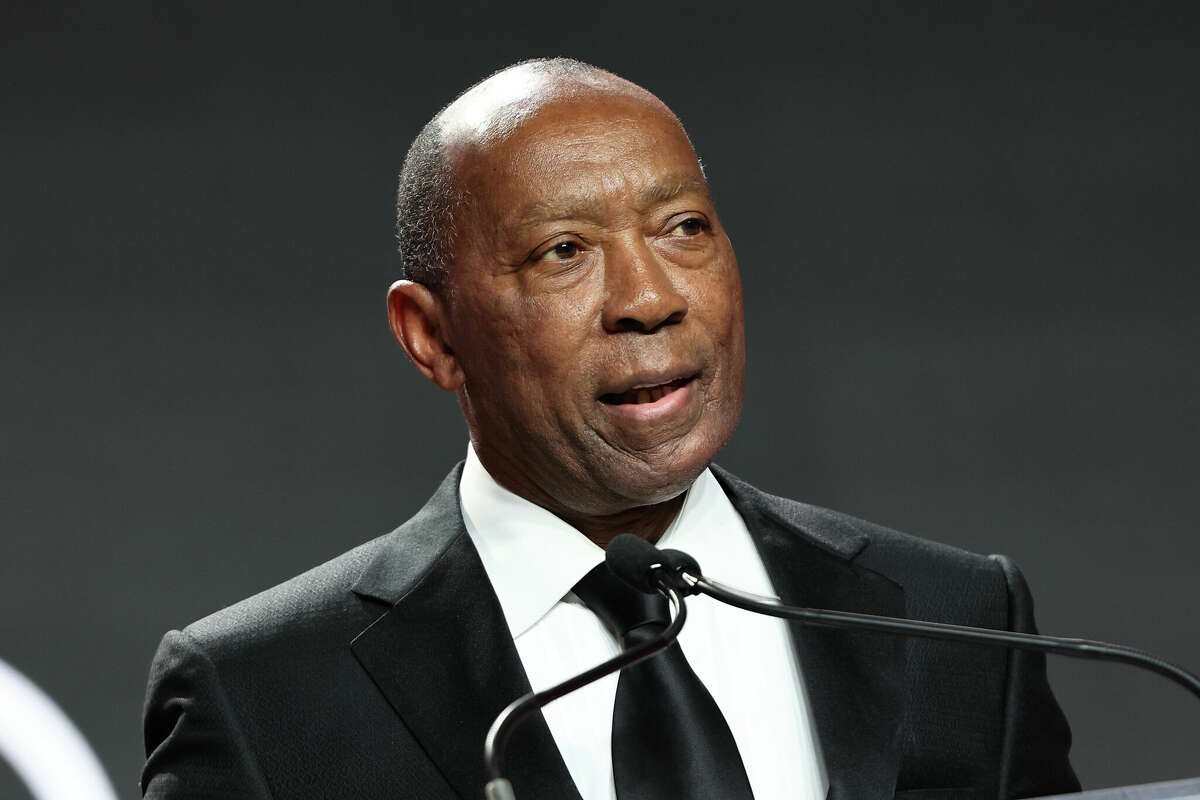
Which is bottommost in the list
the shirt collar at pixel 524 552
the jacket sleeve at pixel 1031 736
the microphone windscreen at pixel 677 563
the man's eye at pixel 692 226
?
the jacket sleeve at pixel 1031 736

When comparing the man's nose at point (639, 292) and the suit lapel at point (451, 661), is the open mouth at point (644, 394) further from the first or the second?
the suit lapel at point (451, 661)

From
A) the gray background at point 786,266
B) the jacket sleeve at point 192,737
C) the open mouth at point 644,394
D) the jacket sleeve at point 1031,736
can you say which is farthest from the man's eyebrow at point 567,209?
the gray background at point 786,266

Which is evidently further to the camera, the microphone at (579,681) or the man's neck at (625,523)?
the man's neck at (625,523)

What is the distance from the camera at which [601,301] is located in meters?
1.57

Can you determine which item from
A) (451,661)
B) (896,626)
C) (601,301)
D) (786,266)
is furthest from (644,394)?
(786,266)

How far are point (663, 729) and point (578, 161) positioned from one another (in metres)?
0.52

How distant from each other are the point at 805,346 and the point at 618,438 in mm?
1224

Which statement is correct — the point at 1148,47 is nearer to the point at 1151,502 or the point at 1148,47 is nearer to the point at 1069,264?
the point at 1069,264

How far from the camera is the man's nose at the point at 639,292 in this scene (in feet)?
5.07

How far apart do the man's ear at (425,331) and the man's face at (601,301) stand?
7 cm

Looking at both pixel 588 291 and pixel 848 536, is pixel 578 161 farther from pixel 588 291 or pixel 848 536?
pixel 848 536

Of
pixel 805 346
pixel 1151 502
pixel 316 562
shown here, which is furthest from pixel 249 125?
pixel 1151 502

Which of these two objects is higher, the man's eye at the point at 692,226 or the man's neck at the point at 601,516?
the man's eye at the point at 692,226

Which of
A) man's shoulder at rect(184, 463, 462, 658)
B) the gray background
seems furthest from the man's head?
the gray background
